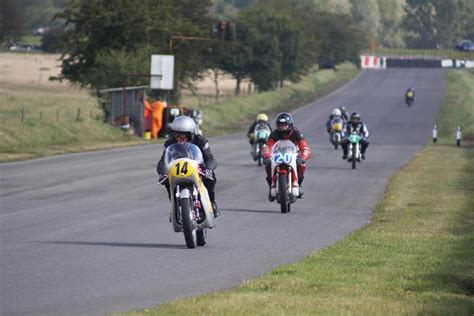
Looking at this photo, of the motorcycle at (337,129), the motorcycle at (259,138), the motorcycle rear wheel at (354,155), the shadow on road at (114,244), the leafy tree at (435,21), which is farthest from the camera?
the leafy tree at (435,21)

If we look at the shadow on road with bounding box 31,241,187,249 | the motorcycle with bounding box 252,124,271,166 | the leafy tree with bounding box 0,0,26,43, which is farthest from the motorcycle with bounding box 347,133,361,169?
the leafy tree with bounding box 0,0,26,43

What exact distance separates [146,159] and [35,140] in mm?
6744

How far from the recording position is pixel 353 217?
2120 centimetres

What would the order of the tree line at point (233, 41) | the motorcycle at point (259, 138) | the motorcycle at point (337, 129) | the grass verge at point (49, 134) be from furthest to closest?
1. the tree line at point (233, 41)
2. the motorcycle at point (337, 129)
3. the grass verge at point (49, 134)
4. the motorcycle at point (259, 138)

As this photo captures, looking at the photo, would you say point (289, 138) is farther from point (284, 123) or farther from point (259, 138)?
point (259, 138)

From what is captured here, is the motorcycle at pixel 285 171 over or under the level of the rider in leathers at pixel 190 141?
under

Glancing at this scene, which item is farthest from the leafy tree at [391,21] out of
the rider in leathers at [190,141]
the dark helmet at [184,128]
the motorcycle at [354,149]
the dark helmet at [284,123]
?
the dark helmet at [184,128]

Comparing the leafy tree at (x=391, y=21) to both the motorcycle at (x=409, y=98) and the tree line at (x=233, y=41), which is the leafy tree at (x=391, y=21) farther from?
the motorcycle at (x=409, y=98)

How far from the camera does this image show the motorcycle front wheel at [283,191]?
69.5ft

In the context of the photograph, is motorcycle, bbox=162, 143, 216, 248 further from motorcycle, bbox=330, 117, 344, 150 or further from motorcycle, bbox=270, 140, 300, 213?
motorcycle, bbox=330, 117, 344, 150

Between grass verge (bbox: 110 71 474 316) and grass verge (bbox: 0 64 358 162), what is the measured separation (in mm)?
17695

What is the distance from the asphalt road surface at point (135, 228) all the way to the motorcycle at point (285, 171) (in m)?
0.33

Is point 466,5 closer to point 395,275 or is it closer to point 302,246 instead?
point 302,246

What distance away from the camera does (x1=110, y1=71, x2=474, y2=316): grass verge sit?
9930mm
